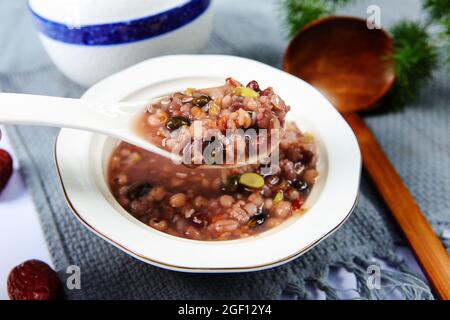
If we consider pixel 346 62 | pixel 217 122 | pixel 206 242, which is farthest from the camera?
pixel 346 62

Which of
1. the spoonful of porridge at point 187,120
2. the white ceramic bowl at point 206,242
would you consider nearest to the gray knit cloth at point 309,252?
the white ceramic bowl at point 206,242

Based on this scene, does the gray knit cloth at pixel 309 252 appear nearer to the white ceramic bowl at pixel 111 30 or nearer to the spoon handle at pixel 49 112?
the white ceramic bowl at pixel 111 30

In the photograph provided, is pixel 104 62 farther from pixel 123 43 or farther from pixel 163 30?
pixel 163 30

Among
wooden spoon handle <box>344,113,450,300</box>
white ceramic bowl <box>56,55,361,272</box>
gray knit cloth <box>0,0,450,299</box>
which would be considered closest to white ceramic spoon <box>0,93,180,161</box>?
white ceramic bowl <box>56,55,361,272</box>

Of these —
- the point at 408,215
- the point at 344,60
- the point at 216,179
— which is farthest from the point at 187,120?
the point at 344,60

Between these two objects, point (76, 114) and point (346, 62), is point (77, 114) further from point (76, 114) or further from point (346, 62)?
point (346, 62)

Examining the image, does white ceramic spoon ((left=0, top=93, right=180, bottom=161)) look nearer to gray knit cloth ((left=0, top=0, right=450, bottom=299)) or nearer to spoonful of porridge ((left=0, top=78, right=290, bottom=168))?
spoonful of porridge ((left=0, top=78, right=290, bottom=168))
